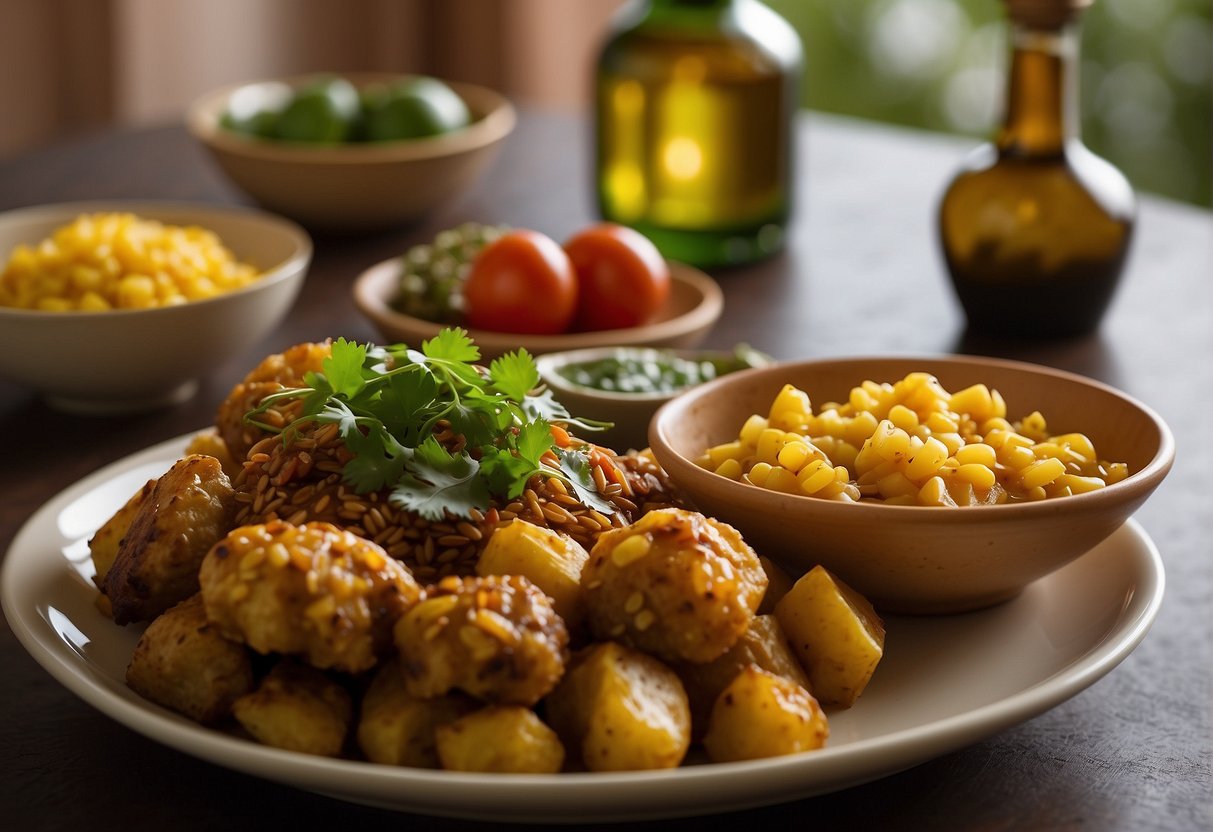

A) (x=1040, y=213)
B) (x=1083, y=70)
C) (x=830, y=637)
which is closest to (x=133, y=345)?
(x=830, y=637)

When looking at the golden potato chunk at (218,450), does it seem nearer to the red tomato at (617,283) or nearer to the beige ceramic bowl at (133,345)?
the beige ceramic bowl at (133,345)

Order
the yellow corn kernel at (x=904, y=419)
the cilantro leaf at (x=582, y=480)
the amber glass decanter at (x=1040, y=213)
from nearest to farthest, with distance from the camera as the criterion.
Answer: the cilantro leaf at (x=582, y=480)
the yellow corn kernel at (x=904, y=419)
the amber glass decanter at (x=1040, y=213)

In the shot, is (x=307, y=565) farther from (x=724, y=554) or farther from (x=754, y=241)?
(x=754, y=241)

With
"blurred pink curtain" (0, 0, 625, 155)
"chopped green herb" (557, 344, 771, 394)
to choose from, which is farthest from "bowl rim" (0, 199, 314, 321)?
"blurred pink curtain" (0, 0, 625, 155)

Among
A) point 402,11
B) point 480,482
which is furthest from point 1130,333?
point 402,11

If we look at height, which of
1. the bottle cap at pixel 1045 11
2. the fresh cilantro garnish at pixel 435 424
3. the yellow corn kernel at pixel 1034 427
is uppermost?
the bottle cap at pixel 1045 11

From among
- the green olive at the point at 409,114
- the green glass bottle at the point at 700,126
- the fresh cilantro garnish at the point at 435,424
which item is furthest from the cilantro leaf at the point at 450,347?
the green olive at the point at 409,114

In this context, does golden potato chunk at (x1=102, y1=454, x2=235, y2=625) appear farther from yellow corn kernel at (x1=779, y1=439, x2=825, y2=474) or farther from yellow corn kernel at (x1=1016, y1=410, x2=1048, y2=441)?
yellow corn kernel at (x1=1016, y1=410, x2=1048, y2=441)
